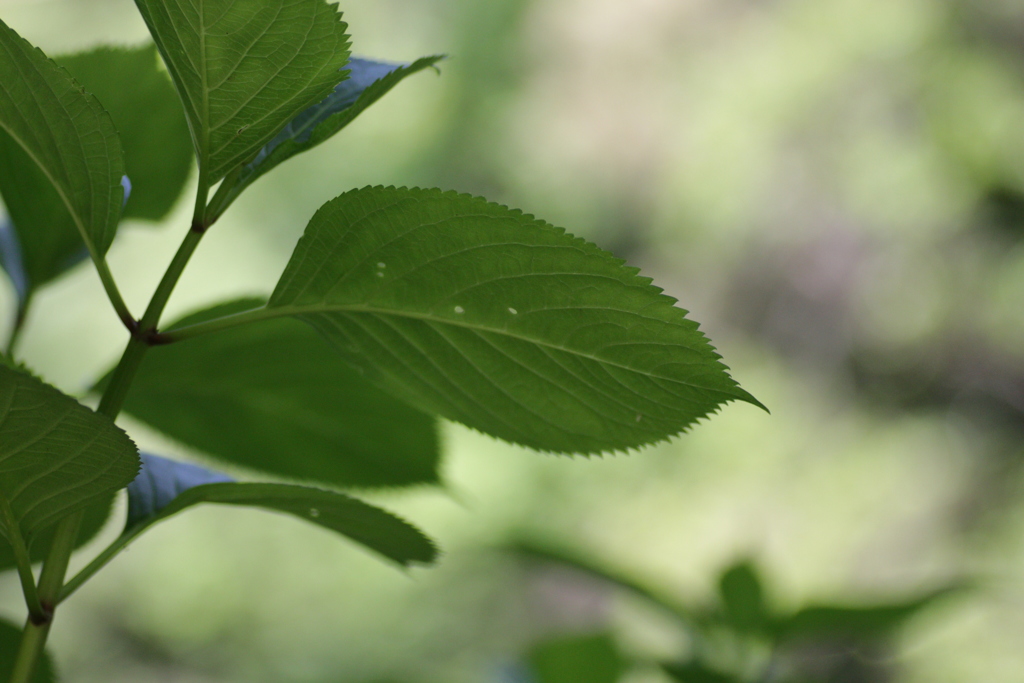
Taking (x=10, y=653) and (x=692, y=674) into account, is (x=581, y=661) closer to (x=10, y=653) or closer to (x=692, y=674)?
(x=692, y=674)

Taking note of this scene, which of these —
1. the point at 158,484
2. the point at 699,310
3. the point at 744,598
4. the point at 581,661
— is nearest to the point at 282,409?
the point at 158,484

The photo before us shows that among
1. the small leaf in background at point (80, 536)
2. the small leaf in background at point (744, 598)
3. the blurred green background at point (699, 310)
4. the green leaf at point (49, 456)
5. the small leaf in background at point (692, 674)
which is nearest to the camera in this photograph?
the green leaf at point (49, 456)

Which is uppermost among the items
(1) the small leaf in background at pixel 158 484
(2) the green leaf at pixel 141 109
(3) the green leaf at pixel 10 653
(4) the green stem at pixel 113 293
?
(2) the green leaf at pixel 141 109

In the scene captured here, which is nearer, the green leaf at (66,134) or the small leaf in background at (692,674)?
the green leaf at (66,134)

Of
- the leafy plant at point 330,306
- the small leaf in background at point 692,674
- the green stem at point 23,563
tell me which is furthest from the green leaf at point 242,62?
the small leaf in background at point 692,674

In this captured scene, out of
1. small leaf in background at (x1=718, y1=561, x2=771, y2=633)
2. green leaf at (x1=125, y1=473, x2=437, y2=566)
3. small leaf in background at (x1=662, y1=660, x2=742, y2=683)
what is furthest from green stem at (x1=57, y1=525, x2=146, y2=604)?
small leaf in background at (x1=718, y1=561, x2=771, y2=633)

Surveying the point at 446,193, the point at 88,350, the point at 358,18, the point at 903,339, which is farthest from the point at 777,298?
the point at 446,193

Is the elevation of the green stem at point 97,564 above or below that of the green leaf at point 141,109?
below

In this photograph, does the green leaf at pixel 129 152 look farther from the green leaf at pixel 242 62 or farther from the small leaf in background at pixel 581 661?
the small leaf in background at pixel 581 661
